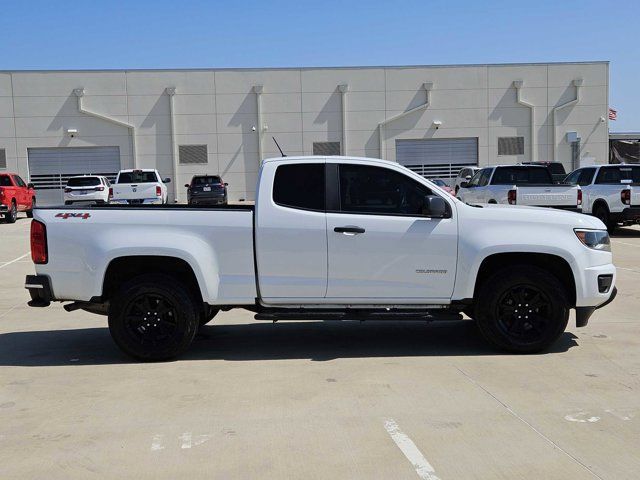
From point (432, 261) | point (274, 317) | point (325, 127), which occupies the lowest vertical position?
point (274, 317)

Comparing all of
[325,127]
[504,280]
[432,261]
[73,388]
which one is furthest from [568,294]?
[325,127]

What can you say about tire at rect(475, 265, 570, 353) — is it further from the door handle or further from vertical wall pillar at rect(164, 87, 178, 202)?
vertical wall pillar at rect(164, 87, 178, 202)

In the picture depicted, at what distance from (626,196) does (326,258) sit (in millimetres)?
13946

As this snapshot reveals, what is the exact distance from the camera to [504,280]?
705 cm

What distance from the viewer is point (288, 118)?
42.2 meters

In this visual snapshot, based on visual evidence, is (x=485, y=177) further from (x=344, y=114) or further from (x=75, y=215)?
(x=344, y=114)

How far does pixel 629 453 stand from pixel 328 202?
357cm

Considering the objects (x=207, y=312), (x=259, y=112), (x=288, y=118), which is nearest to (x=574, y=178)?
(x=207, y=312)

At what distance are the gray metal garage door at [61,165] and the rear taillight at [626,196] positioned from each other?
3070 cm

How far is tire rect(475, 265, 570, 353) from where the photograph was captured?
704 cm

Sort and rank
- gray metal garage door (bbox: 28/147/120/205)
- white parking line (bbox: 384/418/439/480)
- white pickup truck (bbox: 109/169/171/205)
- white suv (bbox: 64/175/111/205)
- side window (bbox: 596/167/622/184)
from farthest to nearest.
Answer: gray metal garage door (bbox: 28/147/120/205) < white suv (bbox: 64/175/111/205) < white pickup truck (bbox: 109/169/171/205) < side window (bbox: 596/167/622/184) < white parking line (bbox: 384/418/439/480)

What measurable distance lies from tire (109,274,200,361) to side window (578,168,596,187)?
15382 mm

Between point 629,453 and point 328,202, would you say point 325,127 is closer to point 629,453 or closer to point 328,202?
point 328,202

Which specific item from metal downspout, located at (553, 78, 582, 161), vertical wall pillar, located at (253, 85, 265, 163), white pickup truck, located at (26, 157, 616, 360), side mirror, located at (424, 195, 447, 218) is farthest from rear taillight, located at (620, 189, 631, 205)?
vertical wall pillar, located at (253, 85, 265, 163)
